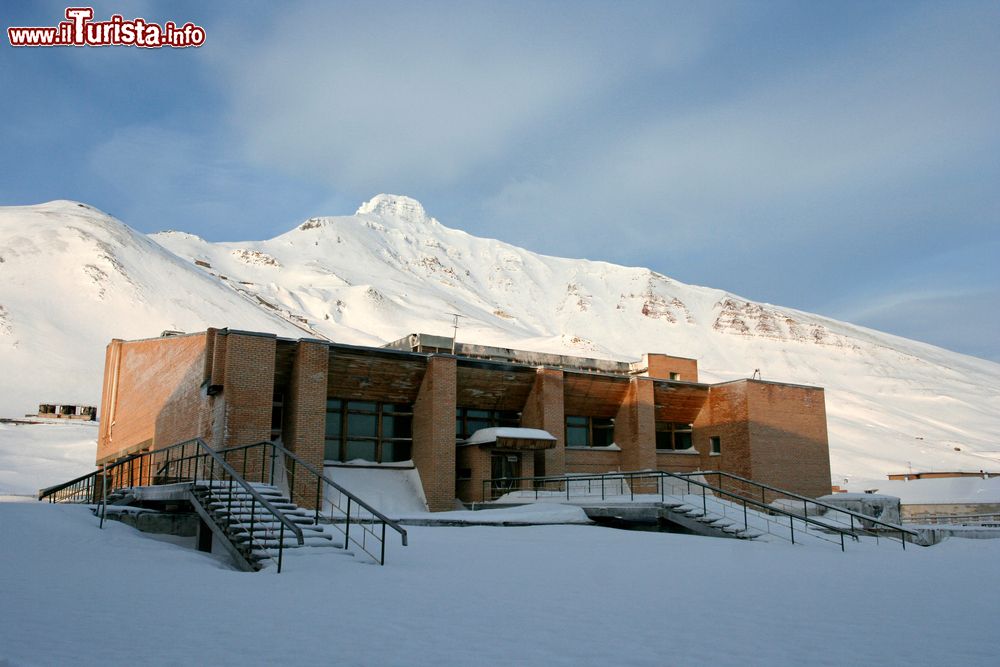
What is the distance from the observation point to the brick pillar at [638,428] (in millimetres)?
30203

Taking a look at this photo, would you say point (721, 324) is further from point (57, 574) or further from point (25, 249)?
point (57, 574)

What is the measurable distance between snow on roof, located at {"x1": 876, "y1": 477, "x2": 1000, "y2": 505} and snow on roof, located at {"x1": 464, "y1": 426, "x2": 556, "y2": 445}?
2694 cm

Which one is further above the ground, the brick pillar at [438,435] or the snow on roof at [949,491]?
the brick pillar at [438,435]

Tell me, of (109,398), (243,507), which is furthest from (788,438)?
(109,398)

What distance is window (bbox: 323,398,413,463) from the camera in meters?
26.2

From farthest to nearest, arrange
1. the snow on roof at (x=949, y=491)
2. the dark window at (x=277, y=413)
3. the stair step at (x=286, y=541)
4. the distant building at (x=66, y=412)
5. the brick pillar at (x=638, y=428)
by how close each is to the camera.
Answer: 1. the distant building at (x=66, y=412)
2. the snow on roof at (x=949, y=491)
3. the brick pillar at (x=638, y=428)
4. the dark window at (x=277, y=413)
5. the stair step at (x=286, y=541)

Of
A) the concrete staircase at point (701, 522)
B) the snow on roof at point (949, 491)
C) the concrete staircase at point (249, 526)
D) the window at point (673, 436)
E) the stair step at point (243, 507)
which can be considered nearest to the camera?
the concrete staircase at point (249, 526)

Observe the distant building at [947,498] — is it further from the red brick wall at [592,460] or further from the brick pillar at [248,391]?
the brick pillar at [248,391]

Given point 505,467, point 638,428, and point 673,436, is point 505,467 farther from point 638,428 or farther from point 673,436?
point 673,436

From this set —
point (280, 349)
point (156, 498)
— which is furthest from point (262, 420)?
point (156, 498)

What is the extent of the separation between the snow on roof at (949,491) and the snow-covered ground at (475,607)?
34776 millimetres

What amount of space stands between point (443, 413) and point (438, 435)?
76 centimetres

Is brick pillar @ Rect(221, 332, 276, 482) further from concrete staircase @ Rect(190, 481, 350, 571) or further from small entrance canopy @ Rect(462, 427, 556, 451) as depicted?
small entrance canopy @ Rect(462, 427, 556, 451)

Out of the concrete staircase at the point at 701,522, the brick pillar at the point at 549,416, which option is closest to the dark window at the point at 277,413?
the brick pillar at the point at 549,416
